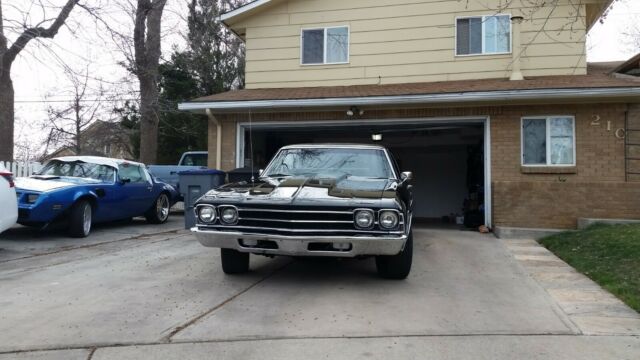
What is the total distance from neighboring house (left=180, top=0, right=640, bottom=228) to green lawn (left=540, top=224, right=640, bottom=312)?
1031 millimetres

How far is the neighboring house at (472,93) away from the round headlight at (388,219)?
5.99m

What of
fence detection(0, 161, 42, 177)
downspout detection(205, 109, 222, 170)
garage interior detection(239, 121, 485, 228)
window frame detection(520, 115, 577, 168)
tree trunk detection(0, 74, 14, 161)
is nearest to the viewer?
window frame detection(520, 115, 577, 168)

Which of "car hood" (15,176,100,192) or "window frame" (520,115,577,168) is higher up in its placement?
"window frame" (520,115,577,168)

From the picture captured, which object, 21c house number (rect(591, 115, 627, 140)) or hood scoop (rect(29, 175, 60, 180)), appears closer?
hood scoop (rect(29, 175, 60, 180))

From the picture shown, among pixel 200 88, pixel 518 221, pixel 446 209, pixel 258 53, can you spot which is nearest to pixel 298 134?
pixel 258 53

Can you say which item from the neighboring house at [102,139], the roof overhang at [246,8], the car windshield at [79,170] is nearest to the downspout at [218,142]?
the car windshield at [79,170]

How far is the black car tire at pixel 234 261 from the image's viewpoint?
6.52 metres

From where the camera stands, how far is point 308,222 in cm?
562

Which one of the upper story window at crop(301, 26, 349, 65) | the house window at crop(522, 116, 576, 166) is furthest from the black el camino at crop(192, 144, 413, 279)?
the upper story window at crop(301, 26, 349, 65)

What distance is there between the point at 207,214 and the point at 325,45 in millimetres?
9096

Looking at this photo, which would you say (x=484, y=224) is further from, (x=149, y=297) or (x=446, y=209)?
(x=149, y=297)

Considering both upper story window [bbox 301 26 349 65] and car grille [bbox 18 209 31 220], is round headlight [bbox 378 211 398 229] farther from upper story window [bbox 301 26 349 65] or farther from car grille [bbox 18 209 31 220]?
upper story window [bbox 301 26 349 65]

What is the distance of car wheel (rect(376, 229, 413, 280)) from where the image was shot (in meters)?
6.23

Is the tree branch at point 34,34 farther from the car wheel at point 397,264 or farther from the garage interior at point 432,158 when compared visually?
the car wheel at point 397,264
